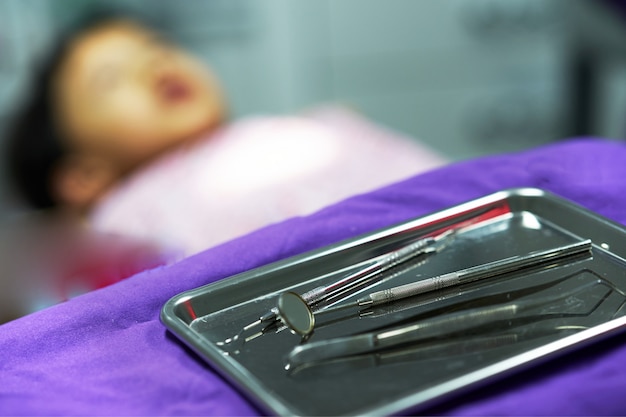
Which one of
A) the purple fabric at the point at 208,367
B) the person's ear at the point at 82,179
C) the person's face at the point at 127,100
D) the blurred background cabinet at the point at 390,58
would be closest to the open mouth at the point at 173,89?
the person's face at the point at 127,100

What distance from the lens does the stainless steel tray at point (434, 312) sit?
0.38m

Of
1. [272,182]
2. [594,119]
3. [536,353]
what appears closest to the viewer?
[536,353]

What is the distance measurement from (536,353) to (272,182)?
0.73 meters

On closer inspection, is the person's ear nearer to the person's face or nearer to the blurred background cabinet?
the person's face

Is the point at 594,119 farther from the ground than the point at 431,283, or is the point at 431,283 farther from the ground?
the point at 431,283

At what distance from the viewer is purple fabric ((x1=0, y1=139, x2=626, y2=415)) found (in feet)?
1.28

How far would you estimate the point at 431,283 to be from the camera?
0.46 metres

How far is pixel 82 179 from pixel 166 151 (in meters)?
0.13

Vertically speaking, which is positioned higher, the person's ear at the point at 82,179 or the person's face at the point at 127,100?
the person's face at the point at 127,100

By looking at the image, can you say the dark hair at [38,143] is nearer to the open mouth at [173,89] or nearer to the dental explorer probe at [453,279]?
the open mouth at [173,89]

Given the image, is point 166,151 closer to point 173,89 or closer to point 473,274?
point 173,89

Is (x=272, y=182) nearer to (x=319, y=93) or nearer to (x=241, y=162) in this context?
(x=241, y=162)

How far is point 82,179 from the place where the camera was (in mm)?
1311

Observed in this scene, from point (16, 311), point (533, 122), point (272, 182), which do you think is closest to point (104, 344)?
point (16, 311)
